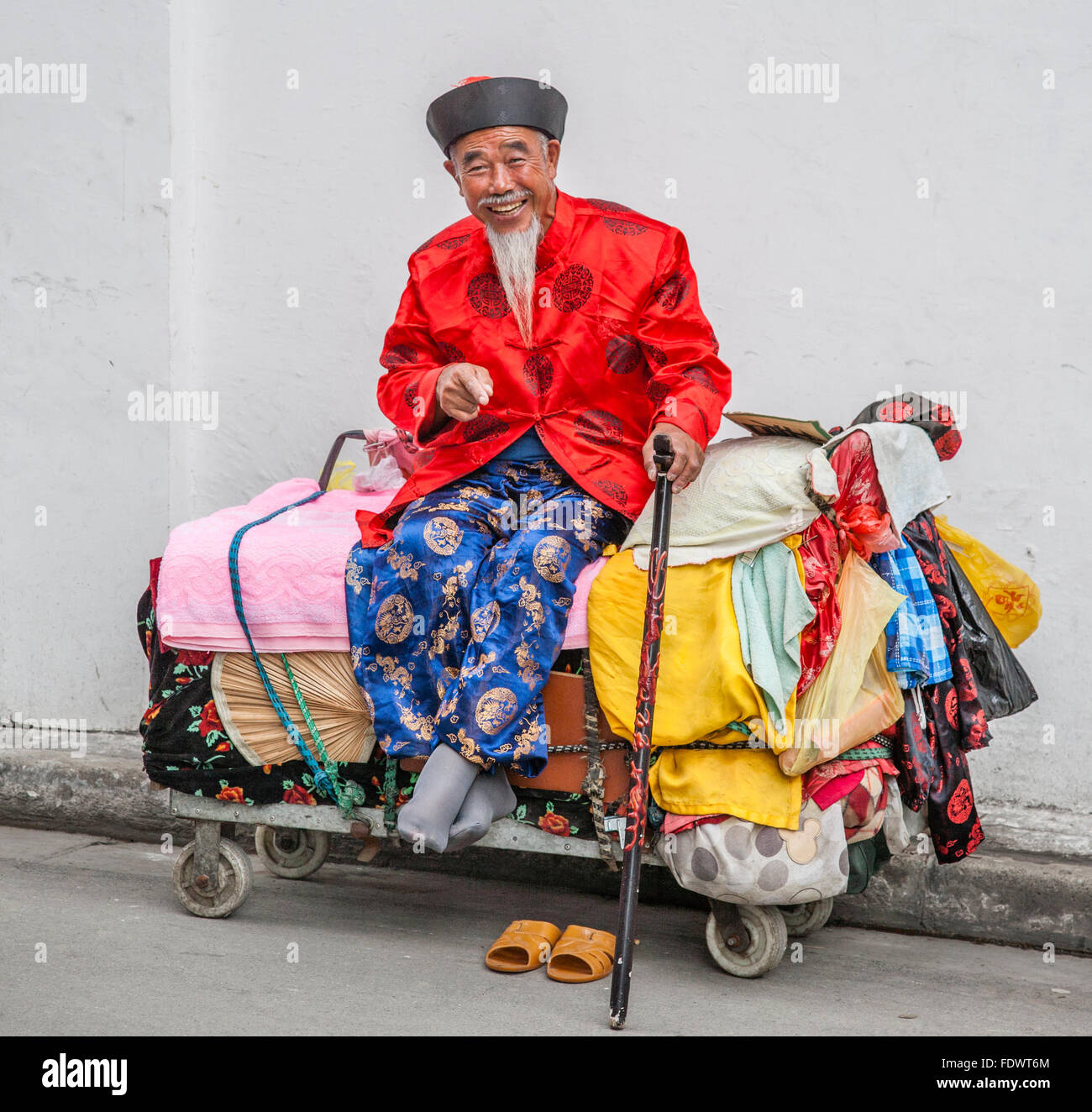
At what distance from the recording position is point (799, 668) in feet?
9.09

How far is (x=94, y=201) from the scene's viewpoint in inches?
162

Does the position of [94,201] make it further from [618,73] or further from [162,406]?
[618,73]

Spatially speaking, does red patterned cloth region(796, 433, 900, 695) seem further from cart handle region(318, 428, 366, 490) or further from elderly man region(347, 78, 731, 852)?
cart handle region(318, 428, 366, 490)

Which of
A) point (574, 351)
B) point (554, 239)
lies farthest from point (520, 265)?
point (574, 351)

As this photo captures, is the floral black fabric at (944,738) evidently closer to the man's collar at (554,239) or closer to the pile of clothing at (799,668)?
the pile of clothing at (799,668)

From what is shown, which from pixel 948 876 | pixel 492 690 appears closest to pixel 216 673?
pixel 492 690

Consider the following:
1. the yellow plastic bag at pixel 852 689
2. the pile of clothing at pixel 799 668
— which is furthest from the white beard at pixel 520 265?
the yellow plastic bag at pixel 852 689

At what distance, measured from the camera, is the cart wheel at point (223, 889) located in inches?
131

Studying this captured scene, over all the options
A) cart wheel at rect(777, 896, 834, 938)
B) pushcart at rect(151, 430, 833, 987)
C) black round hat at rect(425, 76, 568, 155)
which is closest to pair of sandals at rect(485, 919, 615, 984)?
pushcart at rect(151, 430, 833, 987)

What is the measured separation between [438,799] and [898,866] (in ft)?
4.46

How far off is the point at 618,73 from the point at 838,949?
8.16ft

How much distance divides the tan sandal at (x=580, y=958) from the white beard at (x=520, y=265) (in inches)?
55.7

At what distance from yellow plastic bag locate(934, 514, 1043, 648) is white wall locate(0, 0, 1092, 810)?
43 cm

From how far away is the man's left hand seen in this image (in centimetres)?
286
